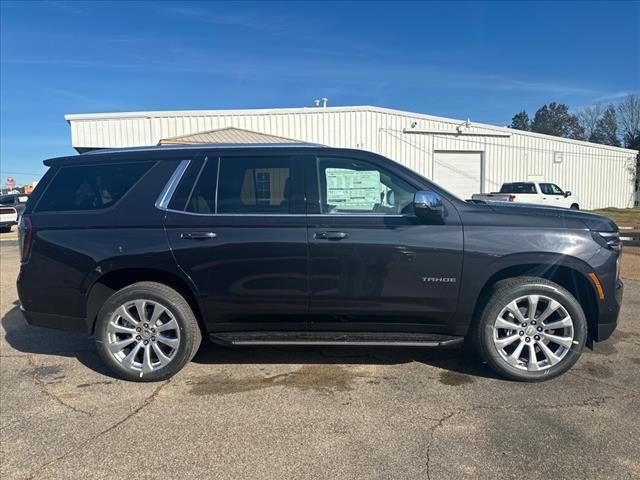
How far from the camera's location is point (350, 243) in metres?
3.64

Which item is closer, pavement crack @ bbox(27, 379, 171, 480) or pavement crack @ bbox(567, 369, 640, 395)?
pavement crack @ bbox(27, 379, 171, 480)

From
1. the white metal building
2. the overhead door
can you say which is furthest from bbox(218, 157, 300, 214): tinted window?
the overhead door

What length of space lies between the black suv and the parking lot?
1.13ft

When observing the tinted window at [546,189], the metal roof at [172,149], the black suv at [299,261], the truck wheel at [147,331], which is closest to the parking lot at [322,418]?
the truck wheel at [147,331]

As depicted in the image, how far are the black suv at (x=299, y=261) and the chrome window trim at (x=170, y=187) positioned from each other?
12 millimetres

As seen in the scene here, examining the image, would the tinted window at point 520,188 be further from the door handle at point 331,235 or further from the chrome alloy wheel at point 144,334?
the chrome alloy wheel at point 144,334

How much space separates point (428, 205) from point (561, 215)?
1140 millimetres

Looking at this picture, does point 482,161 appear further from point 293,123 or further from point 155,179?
point 155,179

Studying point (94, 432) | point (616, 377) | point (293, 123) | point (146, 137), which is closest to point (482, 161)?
point (293, 123)

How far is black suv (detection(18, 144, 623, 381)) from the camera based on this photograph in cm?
363

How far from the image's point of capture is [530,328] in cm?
369

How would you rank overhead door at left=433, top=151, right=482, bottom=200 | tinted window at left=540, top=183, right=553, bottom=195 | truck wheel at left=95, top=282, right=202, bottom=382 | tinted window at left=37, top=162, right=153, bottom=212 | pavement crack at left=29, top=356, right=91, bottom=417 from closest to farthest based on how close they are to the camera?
1. pavement crack at left=29, top=356, right=91, bottom=417
2. truck wheel at left=95, top=282, right=202, bottom=382
3. tinted window at left=37, top=162, right=153, bottom=212
4. tinted window at left=540, top=183, right=553, bottom=195
5. overhead door at left=433, top=151, right=482, bottom=200

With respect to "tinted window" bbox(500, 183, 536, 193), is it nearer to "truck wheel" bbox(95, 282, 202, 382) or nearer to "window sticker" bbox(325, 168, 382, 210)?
"window sticker" bbox(325, 168, 382, 210)

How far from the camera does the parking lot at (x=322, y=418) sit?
8.80ft
